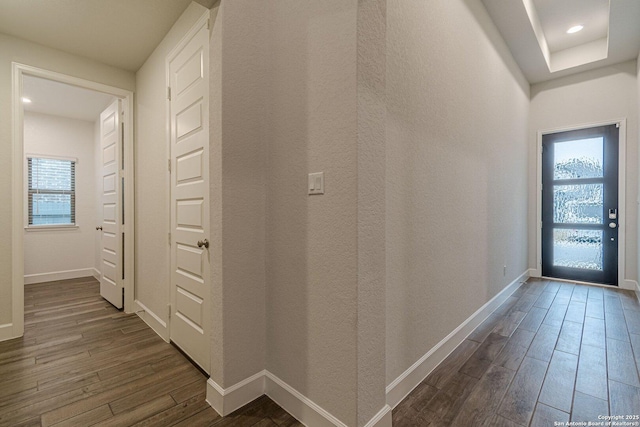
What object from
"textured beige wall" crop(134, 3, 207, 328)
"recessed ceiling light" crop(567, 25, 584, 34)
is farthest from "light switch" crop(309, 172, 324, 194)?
"recessed ceiling light" crop(567, 25, 584, 34)

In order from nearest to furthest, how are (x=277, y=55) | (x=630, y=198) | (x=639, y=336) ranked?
(x=277, y=55) → (x=639, y=336) → (x=630, y=198)

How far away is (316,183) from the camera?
144 cm

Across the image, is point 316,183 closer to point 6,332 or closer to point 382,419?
point 382,419

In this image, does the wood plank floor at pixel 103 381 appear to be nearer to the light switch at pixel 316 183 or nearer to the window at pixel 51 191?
the light switch at pixel 316 183

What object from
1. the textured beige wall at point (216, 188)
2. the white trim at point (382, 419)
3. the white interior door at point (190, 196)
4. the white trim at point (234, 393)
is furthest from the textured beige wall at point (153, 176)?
the white trim at point (382, 419)

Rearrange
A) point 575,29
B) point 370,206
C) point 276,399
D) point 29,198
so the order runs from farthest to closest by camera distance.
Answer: point 29,198, point 575,29, point 276,399, point 370,206

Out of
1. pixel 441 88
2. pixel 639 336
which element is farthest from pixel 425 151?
pixel 639 336

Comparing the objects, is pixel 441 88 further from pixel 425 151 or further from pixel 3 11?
pixel 3 11

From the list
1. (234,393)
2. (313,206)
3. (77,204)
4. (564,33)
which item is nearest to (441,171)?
(313,206)

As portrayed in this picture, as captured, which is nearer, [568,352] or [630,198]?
[568,352]

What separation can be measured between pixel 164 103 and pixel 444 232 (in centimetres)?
272

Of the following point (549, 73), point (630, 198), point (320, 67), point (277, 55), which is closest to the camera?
point (320, 67)

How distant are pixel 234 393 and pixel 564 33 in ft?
18.0

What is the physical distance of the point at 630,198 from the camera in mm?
3848
